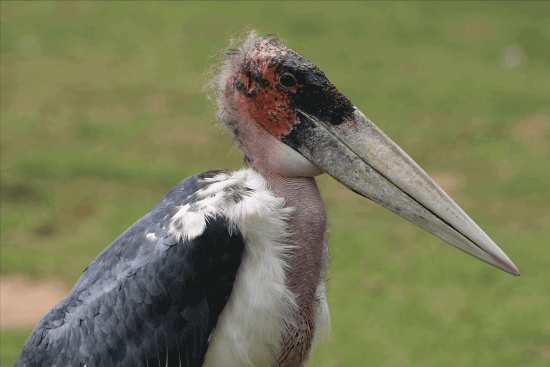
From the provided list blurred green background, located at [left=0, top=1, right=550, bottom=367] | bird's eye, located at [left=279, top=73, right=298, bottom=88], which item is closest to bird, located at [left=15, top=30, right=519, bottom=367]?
bird's eye, located at [left=279, top=73, right=298, bottom=88]

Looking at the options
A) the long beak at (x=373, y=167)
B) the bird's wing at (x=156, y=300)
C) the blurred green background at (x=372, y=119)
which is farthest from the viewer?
the blurred green background at (x=372, y=119)

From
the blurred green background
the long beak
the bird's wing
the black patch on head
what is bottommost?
the bird's wing

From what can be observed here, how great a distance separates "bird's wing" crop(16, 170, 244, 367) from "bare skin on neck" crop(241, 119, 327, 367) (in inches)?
10.4

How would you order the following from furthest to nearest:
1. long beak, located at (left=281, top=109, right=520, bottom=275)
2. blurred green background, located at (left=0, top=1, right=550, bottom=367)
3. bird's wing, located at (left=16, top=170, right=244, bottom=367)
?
blurred green background, located at (left=0, top=1, right=550, bottom=367) → long beak, located at (left=281, top=109, right=520, bottom=275) → bird's wing, located at (left=16, top=170, right=244, bottom=367)

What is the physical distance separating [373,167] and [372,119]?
5.57 meters

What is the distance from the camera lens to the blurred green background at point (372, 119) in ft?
16.3

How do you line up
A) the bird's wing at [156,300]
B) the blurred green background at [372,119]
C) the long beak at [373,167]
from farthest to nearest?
the blurred green background at [372,119]
the long beak at [373,167]
the bird's wing at [156,300]

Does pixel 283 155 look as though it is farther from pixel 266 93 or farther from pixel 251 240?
pixel 251 240

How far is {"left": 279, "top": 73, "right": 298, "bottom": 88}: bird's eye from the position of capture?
2312mm

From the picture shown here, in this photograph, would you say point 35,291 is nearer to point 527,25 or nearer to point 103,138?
point 103,138

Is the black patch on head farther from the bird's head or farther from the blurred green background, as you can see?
the blurred green background

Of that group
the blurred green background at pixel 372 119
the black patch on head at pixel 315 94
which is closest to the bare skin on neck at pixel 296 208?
the black patch on head at pixel 315 94

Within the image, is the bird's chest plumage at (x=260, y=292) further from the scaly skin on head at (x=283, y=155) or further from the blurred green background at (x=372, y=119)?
the blurred green background at (x=372, y=119)

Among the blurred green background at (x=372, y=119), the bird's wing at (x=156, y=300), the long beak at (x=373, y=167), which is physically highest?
the blurred green background at (x=372, y=119)
